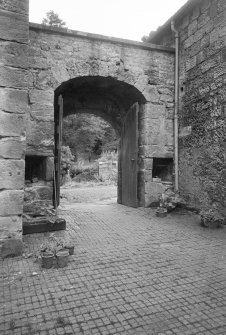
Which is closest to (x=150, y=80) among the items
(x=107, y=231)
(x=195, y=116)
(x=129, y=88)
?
(x=129, y=88)

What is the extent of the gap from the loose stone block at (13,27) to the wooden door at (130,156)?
10.2 ft

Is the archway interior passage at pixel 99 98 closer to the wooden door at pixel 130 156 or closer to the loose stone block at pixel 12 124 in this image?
the wooden door at pixel 130 156

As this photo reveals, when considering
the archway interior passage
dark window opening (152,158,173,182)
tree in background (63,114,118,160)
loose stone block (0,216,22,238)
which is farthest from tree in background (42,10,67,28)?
loose stone block (0,216,22,238)

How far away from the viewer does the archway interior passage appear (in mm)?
5715

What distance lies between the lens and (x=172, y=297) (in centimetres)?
227

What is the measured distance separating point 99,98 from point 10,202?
175 inches

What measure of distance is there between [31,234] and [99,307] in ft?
7.07

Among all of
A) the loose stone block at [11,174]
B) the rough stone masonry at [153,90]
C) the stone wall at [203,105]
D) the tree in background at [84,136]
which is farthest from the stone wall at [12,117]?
the tree in background at [84,136]

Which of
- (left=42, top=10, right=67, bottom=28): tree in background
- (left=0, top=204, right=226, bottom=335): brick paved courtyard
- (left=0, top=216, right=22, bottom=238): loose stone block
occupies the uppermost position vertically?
(left=42, top=10, right=67, bottom=28): tree in background

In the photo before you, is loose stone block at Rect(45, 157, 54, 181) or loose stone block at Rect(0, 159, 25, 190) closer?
loose stone block at Rect(0, 159, 25, 190)

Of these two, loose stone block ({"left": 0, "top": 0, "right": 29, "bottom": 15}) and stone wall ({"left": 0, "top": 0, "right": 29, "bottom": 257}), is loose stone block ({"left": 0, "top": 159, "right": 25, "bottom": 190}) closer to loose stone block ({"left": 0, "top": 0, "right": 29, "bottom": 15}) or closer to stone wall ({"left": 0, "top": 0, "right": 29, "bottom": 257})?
stone wall ({"left": 0, "top": 0, "right": 29, "bottom": 257})

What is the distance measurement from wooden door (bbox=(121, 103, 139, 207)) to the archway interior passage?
184 mm

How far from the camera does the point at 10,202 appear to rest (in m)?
3.12

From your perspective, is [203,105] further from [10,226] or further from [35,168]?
[10,226]
